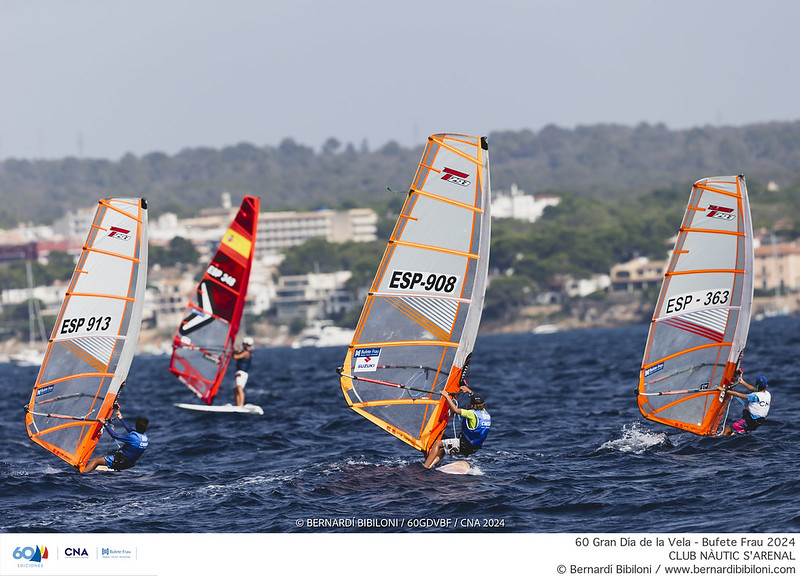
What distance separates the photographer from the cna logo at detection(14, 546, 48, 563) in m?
10.8

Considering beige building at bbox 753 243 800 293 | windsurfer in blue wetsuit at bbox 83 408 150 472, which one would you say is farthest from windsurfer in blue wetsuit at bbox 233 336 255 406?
beige building at bbox 753 243 800 293

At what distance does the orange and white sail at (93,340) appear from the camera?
16078 millimetres

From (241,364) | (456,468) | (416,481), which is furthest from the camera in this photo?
(241,364)

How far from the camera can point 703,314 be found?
16.8m

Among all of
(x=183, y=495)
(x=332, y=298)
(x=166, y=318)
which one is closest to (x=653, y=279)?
(x=332, y=298)

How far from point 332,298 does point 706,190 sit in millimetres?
127684

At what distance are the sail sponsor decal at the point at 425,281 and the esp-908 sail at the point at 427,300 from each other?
0.01 m

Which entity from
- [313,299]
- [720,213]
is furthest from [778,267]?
[720,213]

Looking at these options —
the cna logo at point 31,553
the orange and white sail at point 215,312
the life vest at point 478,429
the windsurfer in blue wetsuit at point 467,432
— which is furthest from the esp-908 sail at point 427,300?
the orange and white sail at point 215,312

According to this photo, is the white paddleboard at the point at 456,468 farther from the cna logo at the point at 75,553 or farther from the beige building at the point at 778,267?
the beige building at the point at 778,267

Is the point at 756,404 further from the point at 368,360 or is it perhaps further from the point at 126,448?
the point at 126,448

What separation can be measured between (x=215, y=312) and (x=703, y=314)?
37.1 feet

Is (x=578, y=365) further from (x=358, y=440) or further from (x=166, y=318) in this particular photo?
(x=166, y=318)

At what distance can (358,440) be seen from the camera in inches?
749
